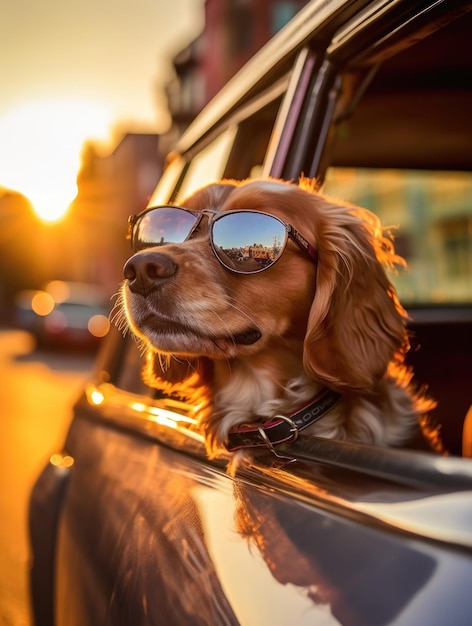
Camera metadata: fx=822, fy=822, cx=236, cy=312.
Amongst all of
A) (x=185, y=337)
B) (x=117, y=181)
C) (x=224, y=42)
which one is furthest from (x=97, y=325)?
(x=117, y=181)

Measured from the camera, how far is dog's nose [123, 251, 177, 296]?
1.97 meters

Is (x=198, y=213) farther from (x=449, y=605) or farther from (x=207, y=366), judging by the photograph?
(x=449, y=605)

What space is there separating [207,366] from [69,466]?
717 mm

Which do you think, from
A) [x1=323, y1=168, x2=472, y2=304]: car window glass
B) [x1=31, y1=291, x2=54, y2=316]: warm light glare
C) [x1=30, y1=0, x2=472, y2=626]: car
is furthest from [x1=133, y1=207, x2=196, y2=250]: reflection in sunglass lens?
[x1=31, y1=291, x2=54, y2=316]: warm light glare

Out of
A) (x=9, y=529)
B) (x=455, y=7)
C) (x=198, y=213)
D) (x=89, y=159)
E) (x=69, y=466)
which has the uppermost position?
(x=89, y=159)

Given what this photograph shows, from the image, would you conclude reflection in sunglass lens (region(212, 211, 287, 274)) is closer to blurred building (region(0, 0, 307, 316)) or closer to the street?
the street

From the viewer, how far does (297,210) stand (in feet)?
6.95

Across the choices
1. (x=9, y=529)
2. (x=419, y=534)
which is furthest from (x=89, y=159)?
(x=419, y=534)

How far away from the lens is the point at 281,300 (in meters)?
2.06

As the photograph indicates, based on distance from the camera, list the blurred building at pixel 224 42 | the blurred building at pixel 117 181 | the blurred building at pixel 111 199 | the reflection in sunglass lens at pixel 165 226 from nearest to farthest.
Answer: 1. the reflection in sunglass lens at pixel 165 226
2. the blurred building at pixel 224 42
3. the blurred building at pixel 117 181
4. the blurred building at pixel 111 199

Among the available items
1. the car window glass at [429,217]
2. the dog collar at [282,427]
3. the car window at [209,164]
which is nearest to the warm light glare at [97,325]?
the car window glass at [429,217]

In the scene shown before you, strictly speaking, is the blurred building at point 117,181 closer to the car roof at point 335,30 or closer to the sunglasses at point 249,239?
the car roof at point 335,30

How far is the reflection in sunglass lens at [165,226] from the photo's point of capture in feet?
7.20

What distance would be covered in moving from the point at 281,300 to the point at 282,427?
48 cm
